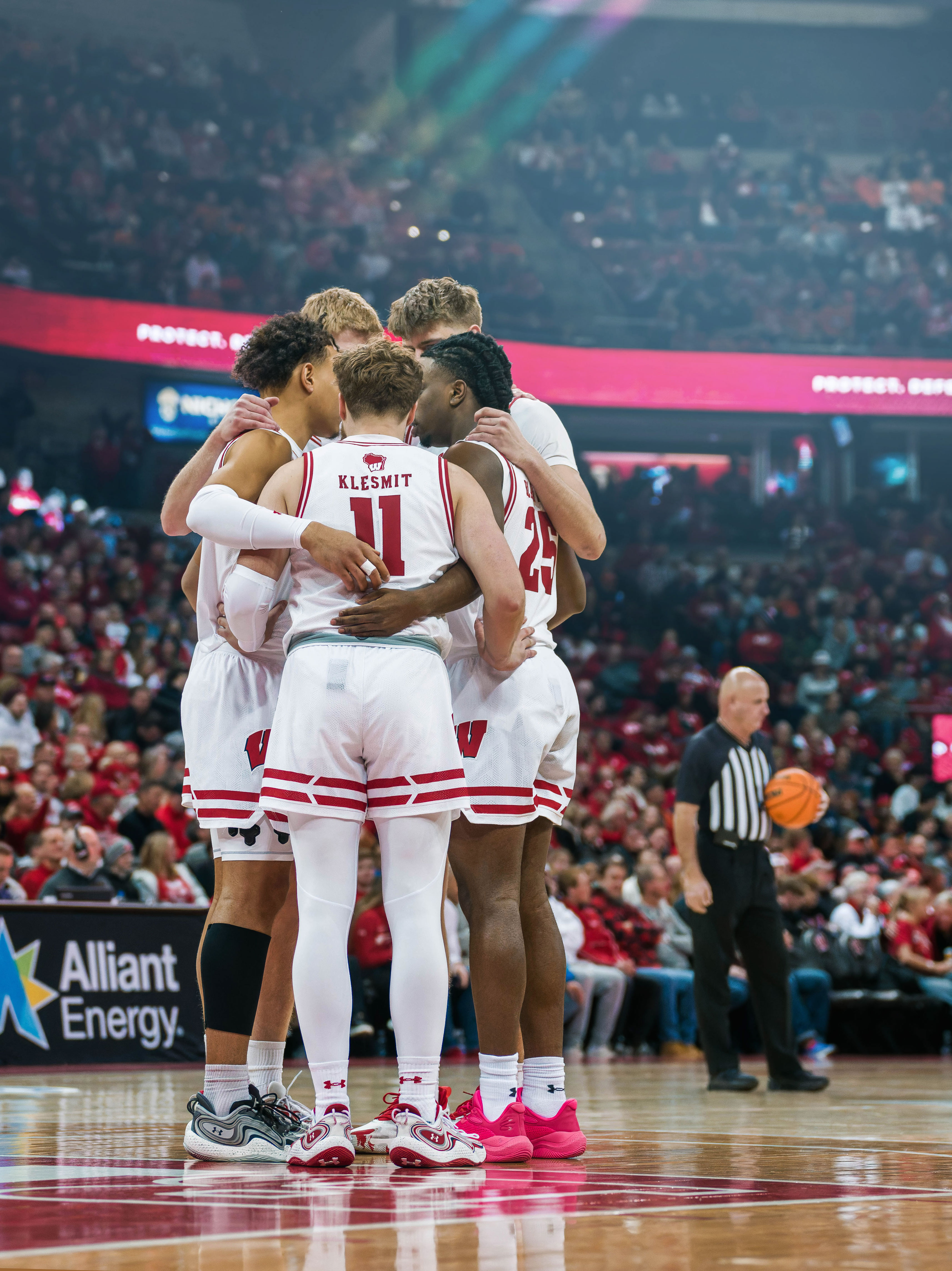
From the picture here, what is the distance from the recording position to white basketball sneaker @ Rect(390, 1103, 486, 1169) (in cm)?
343

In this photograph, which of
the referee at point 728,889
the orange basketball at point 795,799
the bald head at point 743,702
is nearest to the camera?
the referee at point 728,889

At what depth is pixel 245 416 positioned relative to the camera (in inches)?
162

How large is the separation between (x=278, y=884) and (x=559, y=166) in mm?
25340

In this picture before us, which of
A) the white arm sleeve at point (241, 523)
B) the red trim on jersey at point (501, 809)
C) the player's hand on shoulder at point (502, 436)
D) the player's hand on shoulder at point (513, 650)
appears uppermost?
the player's hand on shoulder at point (502, 436)

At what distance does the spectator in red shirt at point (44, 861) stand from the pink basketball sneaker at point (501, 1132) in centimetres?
623

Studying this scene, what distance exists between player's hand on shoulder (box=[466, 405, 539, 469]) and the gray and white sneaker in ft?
5.99

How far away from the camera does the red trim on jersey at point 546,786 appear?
13.6ft

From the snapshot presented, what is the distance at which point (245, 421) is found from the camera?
4.12m

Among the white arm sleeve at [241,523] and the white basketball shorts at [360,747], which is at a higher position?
the white arm sleeve at [241,523]

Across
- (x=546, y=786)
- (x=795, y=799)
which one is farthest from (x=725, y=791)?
(x=546, y=786)

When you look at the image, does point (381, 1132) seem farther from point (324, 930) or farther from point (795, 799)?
point (795, 799)

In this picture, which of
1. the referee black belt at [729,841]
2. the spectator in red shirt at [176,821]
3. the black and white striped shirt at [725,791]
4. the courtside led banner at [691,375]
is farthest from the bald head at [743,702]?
the courtside led banner at [691,375]

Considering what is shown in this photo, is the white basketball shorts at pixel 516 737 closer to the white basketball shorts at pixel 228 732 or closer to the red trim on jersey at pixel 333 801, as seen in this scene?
the red trim on jersey at pixel 333 801

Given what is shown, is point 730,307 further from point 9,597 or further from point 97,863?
point 97,863
